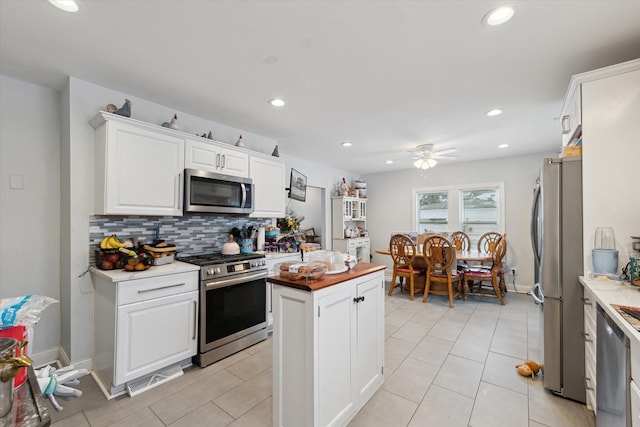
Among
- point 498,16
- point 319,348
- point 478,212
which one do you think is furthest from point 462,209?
point 319,348

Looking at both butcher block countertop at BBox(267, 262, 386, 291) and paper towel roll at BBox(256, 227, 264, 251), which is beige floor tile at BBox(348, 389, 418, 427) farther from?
paper towel roll at BBox(256, 227, 264, 251)

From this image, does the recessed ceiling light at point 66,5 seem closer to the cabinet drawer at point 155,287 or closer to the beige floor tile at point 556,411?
the cabinet drawer at point 155,287

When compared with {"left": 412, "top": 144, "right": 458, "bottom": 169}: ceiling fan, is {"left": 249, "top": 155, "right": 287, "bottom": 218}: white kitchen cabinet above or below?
below

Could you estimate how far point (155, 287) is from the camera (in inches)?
84.4

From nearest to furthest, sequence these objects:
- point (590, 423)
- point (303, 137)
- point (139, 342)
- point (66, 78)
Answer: point (590, 423), point (139, 342), point (66, 78), point (303, 137)

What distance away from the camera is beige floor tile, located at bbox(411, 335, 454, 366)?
2.57m

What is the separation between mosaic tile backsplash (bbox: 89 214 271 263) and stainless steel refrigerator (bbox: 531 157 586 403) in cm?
306

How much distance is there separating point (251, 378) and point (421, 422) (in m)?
1.34

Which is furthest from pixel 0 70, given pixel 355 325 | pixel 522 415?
pixel 522 415

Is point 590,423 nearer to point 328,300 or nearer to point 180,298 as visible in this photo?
point 328,300

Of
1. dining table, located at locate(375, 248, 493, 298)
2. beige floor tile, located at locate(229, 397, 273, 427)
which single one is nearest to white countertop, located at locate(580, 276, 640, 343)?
beige floor tile, located at locate(229, 397, 273, 427)

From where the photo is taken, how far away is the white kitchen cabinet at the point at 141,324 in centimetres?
200

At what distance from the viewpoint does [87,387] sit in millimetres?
2123

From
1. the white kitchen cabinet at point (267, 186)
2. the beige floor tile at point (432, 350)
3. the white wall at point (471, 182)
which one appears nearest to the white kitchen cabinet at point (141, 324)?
the white kitchen cabinet at point (267, 186)
